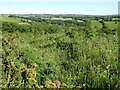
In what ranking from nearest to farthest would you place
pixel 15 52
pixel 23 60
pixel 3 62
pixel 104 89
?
pixel 104 89
pixel 3 62
pixel 15 52
pixel 23 60

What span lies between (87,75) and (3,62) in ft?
4.07

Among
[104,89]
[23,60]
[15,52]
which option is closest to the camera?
[104,89]

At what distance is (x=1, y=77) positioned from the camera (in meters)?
3.75

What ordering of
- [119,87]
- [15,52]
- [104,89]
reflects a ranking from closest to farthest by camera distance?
1. [119,87]
2. [104,89]
3. [15,52]

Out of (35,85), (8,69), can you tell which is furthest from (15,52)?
(35,85)

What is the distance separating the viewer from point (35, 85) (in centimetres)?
371

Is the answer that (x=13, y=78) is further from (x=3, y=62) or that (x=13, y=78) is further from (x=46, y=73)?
(x=46, y=73)

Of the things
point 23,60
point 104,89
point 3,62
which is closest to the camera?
point 104,89

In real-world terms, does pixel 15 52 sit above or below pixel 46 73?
above

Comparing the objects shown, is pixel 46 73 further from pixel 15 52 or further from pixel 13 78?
pixel 13 78

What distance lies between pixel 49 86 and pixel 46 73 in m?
1.37

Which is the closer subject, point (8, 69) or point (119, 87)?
point (119, 87)

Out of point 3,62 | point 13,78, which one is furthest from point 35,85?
point 3,62

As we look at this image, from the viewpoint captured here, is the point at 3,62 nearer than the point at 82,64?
Yes
